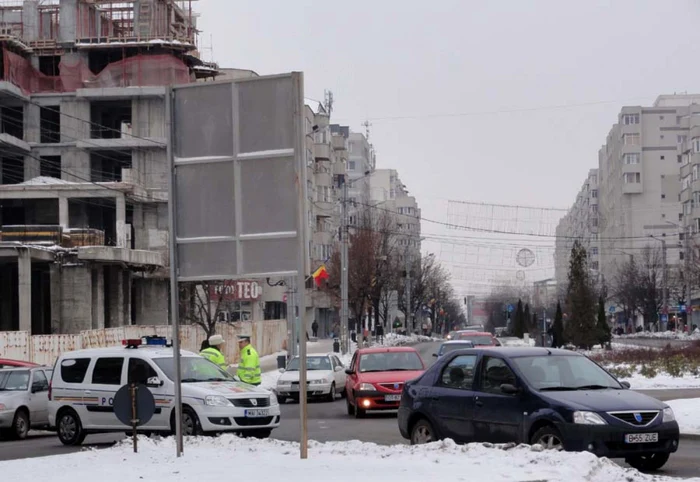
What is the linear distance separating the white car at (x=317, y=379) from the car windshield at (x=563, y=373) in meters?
18.1

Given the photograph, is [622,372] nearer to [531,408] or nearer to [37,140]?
[531,408]

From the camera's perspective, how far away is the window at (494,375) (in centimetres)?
1395

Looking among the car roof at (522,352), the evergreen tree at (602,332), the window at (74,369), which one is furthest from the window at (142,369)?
the evergreen tree at (602,332)

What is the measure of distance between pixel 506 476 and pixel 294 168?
375cm

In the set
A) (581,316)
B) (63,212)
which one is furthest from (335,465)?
(63,212)

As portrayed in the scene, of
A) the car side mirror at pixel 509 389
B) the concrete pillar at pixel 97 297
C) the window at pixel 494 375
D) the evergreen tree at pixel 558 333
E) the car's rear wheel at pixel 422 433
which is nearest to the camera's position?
the car side mirror at pixel 509 389

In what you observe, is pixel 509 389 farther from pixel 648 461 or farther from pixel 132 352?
pixel 132 352

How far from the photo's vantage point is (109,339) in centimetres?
4700

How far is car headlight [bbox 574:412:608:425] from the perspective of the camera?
12.7m

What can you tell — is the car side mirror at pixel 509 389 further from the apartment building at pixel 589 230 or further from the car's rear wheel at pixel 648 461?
the apartment building at pixel 589 230

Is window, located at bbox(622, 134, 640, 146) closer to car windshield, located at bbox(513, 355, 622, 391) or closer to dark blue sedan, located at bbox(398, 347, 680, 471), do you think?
dark blue sedan, located at bbox(398, 347, 680, 471)

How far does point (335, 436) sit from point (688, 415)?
19.5ft

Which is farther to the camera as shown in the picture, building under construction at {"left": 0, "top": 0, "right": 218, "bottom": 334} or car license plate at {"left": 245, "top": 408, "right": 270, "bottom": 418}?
building under construction at {"left": 0, "top": 0, "right": 218, "bottom": 334}

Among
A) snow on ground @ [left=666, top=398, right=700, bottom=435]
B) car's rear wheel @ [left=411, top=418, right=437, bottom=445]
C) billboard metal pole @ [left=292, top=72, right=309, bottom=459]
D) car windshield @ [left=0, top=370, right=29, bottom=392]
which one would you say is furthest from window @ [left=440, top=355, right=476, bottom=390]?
car windshield @ [left=0, top=370, right=29, bottom=392]
